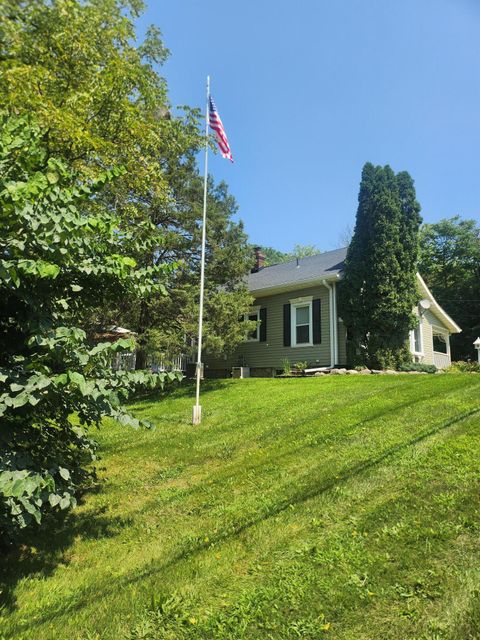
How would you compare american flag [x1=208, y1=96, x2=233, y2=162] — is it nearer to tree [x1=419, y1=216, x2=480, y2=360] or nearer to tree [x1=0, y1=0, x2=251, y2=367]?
tree [x1=0, y1=0, x2=251, y2=367]

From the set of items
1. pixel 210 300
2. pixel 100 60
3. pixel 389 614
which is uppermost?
pixel 100 60

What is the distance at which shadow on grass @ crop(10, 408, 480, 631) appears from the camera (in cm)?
301

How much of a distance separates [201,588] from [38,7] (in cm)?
779

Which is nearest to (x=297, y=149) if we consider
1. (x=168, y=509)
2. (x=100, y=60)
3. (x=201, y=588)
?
(x=100, y=60)

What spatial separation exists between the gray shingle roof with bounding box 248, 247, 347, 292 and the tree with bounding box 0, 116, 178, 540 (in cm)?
1194

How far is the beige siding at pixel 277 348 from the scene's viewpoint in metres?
14.9

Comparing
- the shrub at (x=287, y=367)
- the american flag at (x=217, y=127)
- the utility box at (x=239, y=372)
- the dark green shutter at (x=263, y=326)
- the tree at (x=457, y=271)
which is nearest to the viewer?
the american flag at (x=217, y=127)

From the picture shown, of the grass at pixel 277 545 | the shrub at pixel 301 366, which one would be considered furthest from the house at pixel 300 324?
→ the grass at pixel 277 545

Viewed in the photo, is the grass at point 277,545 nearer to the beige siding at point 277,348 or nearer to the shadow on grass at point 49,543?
the shadow on grass at point 49,543

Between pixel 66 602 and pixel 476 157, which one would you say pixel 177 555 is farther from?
pixel 476 157

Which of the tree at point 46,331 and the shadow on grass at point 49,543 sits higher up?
the tree at point 46,331

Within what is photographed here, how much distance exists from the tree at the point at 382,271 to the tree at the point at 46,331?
1062 cm

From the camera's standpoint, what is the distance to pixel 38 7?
631 cm

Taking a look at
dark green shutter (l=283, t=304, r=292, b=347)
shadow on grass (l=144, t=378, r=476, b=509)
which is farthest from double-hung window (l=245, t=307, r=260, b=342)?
shadow on grass (l=144, t=378, r=476, b=509)
